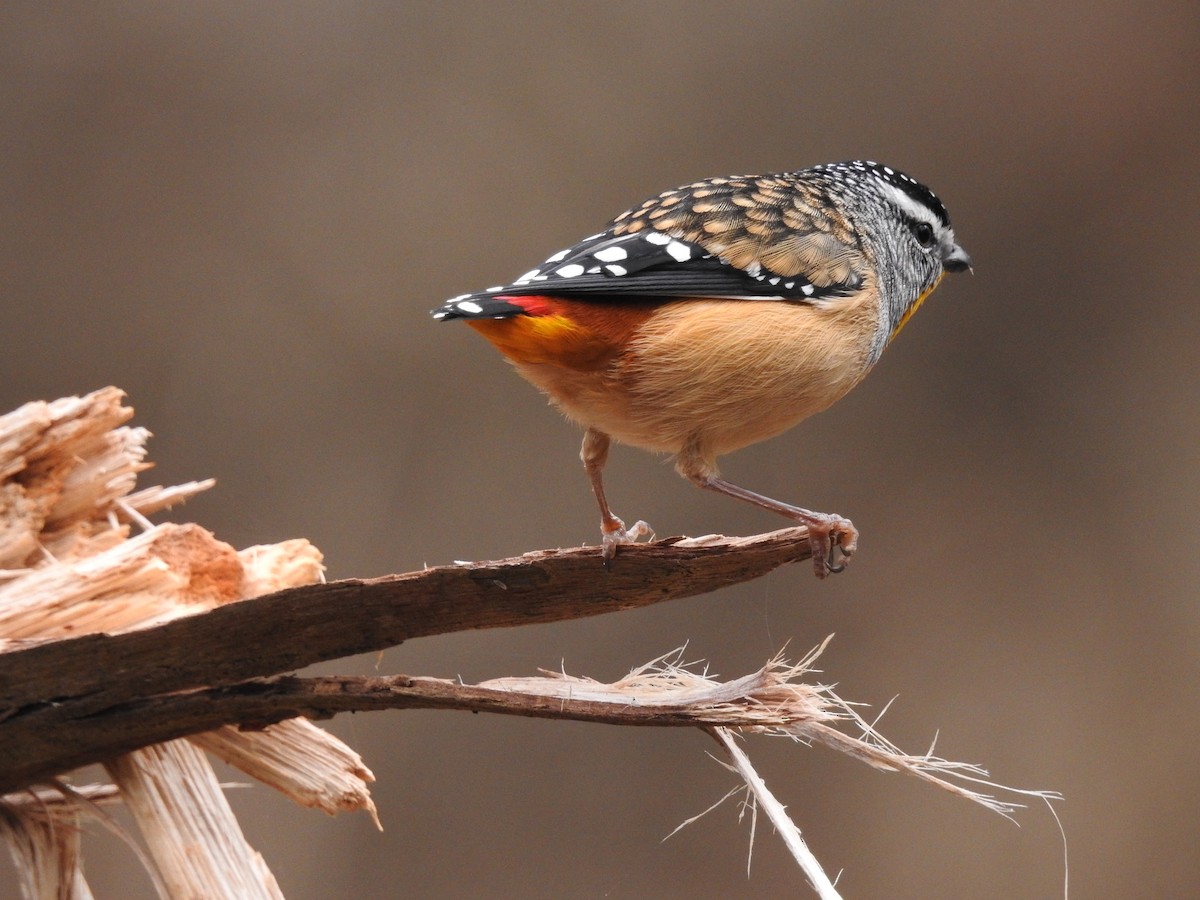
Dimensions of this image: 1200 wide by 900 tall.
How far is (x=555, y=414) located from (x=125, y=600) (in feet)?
8.87

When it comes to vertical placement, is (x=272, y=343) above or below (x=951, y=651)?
above

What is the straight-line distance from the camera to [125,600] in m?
2.17

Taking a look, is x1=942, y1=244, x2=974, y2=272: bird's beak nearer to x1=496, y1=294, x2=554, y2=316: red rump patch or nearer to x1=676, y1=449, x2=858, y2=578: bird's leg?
x1=676, y1=449, x2=858, y2=578: bird's leg

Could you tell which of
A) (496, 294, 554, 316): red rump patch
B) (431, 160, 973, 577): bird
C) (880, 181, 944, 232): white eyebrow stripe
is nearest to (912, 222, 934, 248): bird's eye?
(880, 181, 944, 232): white eyebrow stripe

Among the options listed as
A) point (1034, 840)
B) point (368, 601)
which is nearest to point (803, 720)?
point (368, 601)

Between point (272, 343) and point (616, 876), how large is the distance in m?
2.55

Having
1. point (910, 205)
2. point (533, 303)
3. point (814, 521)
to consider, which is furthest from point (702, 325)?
point (910, 205)

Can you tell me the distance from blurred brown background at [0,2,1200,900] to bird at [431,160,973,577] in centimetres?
182

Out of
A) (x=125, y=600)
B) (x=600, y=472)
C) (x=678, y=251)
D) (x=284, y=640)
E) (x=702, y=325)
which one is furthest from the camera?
(x=600, y=472)

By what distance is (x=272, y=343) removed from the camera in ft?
14.8

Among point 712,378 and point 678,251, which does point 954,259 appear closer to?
point 678,251

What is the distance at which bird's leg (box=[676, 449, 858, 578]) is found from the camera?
86.1 inches

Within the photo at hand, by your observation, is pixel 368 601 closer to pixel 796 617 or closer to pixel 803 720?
pixel 803 720

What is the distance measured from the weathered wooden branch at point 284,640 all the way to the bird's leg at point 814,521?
11.1 inches
